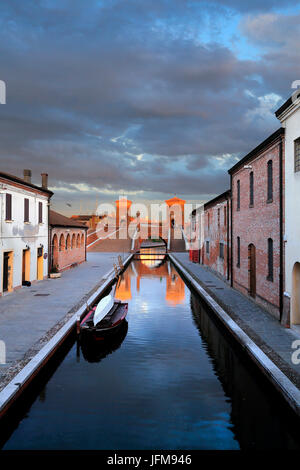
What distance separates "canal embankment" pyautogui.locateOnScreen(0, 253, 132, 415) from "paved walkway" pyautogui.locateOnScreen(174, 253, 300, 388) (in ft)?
22.6

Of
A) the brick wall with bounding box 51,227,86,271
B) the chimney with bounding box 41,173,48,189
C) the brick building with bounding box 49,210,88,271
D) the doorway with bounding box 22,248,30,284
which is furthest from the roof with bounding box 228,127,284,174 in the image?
the chimney with bounding box 41,173,48,189

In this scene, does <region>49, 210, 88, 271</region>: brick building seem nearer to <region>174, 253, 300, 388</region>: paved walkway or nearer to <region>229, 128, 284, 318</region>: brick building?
<region>174, 253, 300, 388</region>: paved walkway

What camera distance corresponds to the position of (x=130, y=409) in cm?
849

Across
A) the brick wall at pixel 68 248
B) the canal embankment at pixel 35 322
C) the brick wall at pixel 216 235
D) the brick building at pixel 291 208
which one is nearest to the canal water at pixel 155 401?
the canal embankment at pixel 35 322

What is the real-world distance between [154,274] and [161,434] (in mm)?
28494

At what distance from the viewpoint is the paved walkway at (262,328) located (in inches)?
393

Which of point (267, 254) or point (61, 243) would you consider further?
point (61, 243)

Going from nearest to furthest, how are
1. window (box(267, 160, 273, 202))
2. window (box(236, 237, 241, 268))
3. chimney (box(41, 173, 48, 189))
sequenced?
window (box(267, 160, 273, 202))
window (box(236, 237, 241, 268))
chimney (box(41, 173, 48, 189))

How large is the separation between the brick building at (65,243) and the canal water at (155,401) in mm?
17003

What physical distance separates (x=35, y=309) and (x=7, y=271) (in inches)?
213

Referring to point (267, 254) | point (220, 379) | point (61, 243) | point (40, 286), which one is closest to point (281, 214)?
point (267, 254)

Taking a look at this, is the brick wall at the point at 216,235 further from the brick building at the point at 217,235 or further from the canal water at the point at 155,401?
the canal water at the point at 155,401

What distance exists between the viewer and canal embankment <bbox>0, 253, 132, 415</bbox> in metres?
9.17
